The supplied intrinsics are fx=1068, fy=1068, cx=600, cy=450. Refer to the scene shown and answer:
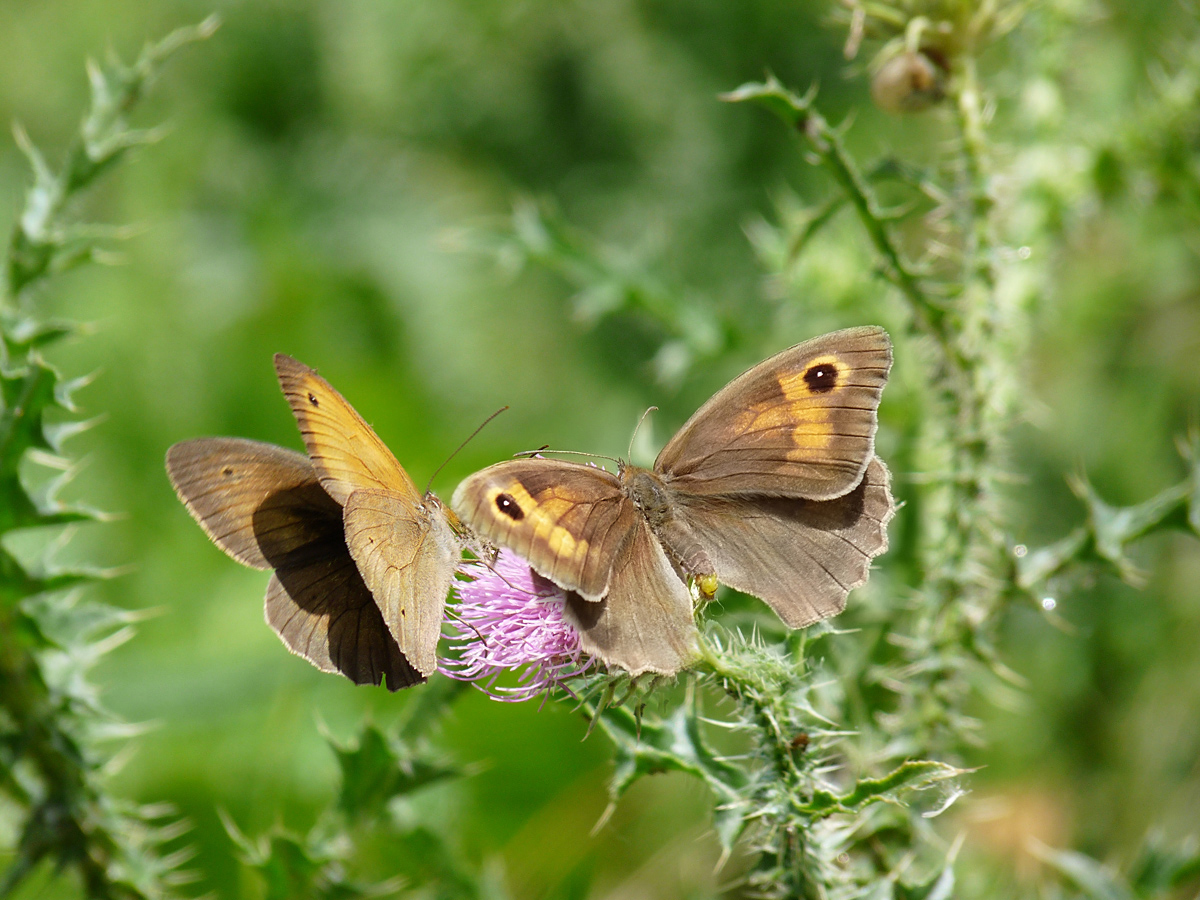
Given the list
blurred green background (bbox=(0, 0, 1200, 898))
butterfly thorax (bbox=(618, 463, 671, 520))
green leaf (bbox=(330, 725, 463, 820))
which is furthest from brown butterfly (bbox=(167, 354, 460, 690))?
blurred green background (bbox=(0, 0, 1200, 898))

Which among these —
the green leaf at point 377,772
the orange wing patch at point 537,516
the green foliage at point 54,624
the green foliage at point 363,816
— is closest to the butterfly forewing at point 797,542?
the orange wing patch at point 537,516

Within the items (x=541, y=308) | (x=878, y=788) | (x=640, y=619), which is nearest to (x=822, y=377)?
(x=640, y=619)

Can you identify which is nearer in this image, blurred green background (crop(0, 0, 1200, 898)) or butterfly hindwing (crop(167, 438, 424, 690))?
butterfly hindwing (crop(167, 438, 424, 690))

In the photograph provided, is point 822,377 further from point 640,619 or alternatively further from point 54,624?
point 54,624

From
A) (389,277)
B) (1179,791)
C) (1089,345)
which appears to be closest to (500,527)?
(1179,791)

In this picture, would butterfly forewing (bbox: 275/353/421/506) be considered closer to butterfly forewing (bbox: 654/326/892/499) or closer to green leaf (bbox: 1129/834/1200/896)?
butterfly forewing (bbox: 654/326/892/499)
